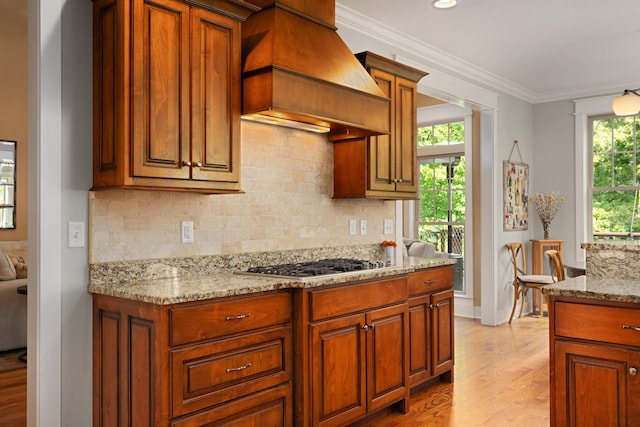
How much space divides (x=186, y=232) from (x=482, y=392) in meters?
2.29

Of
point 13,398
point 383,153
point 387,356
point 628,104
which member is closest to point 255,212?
point 383,153

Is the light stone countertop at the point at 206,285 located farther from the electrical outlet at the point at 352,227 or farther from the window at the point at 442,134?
the window at the point at 442,134

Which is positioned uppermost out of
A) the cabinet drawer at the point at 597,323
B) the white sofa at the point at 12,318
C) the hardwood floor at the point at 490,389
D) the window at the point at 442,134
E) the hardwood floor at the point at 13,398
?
the window at the point at 442,134

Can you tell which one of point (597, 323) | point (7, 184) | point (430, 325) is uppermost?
point (7, 184)

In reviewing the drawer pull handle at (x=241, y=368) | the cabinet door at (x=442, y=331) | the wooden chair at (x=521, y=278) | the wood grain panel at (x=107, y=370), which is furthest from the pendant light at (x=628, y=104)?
the wood grain panel at (x=107, y=370)

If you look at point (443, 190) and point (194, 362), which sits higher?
point (443, 190)

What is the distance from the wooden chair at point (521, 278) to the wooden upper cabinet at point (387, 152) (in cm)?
237

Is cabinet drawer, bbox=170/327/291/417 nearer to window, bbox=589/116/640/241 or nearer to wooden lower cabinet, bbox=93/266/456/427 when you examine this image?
wooden lower cabinet, bbox=93/266/456/427

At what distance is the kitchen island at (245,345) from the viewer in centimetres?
226

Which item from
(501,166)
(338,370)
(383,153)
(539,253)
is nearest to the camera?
(338,370)

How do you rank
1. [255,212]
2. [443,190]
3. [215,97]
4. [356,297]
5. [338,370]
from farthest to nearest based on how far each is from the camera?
[443,190], [255,212], [356,297], [338,370], [215,97]

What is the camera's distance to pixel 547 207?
21.0ft

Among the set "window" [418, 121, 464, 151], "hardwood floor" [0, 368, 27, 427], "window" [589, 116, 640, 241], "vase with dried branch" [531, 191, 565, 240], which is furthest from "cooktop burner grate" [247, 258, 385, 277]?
"window" [589, 116, 640, 241]

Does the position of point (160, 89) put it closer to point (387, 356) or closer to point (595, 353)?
point (387, 356)
